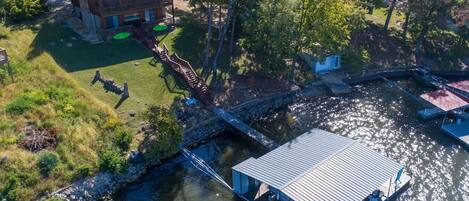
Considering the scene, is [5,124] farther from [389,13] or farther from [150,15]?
[389,13]

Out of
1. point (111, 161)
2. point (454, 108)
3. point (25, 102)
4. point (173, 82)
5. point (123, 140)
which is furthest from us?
Result: point (173, 82)

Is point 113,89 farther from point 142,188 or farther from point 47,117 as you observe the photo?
point 142,188

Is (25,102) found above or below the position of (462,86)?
above

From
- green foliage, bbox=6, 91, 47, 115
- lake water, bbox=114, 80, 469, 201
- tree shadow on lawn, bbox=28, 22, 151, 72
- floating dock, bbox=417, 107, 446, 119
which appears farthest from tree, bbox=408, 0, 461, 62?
green foliage, bbox=6, 91, 47, 115

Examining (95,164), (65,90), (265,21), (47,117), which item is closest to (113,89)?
(65,90)

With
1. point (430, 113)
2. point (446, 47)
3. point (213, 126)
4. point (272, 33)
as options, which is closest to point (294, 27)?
point (272, 33)

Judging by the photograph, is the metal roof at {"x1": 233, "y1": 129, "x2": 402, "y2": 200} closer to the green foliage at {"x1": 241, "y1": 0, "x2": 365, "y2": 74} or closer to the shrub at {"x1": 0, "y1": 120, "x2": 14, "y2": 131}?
the green foliage at {"x1": 241, "y1": 0, "x2": 365, "y2": 74}

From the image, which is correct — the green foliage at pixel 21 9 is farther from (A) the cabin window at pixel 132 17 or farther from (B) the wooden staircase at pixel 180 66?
(B) the wooden staircase at pixel 180 66
